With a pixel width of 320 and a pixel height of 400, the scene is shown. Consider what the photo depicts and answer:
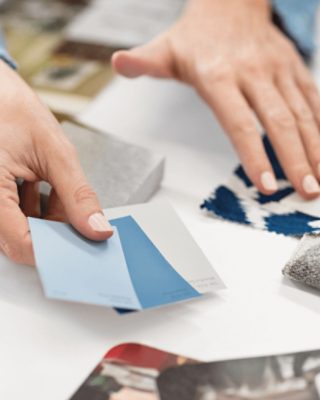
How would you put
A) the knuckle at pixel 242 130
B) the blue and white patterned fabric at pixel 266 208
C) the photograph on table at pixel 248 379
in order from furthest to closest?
the knuckle at pixel 242 130, the blue and white patterned fabric at pixel 266 208, the photograph on table at pixel 248 379

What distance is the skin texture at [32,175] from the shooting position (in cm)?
60

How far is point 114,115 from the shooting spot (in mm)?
984

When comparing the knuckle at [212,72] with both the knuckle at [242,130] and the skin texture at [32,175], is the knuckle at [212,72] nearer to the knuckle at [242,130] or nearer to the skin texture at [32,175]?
the knuckle at [242,130]

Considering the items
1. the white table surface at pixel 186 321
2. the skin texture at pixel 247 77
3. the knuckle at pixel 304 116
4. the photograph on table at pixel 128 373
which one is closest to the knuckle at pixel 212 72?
the skin texture at pixel 247 77

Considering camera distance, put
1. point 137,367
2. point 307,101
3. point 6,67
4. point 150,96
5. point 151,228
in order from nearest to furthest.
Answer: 1. point 137,367
2. point 151,228
3. point 6,67
4. point 307,101
5. point 150,96

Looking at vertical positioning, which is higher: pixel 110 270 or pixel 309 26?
pixel 309 26

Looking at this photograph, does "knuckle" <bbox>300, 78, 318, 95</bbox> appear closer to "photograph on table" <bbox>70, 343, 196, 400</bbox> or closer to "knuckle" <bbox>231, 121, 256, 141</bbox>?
"knuckle" <bbox>231, 121, 256, 141</bbox>

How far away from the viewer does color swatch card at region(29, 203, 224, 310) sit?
21.5 inches

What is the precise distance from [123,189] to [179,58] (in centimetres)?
28

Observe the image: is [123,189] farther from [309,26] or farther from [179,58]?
[309,26]

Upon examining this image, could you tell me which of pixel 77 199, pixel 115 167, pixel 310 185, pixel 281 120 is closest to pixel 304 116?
pixel 281 120

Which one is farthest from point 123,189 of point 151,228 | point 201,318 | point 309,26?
point 309,26

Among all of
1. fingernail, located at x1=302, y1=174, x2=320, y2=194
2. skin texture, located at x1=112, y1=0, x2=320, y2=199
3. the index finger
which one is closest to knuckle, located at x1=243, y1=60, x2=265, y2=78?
skin texture, located at x1=112, y1=0, x2=320, y2=199

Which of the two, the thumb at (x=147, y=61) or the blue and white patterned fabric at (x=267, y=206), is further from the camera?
the thumb at (x=147, y=61)
